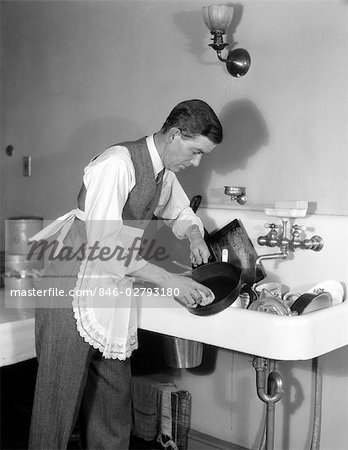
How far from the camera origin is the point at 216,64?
2.20m

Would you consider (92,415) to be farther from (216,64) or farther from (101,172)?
(216,64)

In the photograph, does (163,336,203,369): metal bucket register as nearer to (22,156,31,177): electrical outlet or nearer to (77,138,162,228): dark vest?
(77,138,162,228): dark vest

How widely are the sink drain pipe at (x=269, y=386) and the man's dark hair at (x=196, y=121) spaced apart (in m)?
0.62

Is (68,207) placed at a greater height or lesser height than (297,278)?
greater

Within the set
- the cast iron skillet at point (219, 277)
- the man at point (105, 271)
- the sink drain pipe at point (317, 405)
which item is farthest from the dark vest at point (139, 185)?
the sink drain pipe at point (317, 405)

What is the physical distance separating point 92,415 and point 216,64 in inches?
48.2

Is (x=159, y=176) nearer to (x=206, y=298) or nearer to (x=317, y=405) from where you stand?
(x=206, y=298)

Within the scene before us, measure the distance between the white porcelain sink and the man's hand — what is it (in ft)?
0.60

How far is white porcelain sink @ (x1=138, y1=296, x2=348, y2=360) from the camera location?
1550 mm

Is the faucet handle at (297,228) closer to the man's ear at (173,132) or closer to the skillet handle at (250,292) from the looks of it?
the skillet handle at (250,292)

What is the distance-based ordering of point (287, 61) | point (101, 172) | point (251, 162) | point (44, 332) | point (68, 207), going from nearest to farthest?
point (101, 172) < point (44, 332) < point (287, 61) < point (251, 162) < point (68, 207)

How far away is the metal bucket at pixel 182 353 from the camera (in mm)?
2160

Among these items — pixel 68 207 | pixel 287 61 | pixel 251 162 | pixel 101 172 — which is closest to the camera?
pixel 101 172

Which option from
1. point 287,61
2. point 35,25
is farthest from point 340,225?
point 35,25
